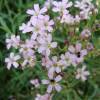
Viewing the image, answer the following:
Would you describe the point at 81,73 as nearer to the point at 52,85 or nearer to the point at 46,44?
the point at 52,85

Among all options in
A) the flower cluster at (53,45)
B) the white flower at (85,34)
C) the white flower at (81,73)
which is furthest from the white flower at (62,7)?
the white flower at (81,73)

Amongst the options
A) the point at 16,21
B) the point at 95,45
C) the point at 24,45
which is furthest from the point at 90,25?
the point at 16,21

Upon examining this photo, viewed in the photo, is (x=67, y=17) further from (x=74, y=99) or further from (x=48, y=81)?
(x=74, y=99)

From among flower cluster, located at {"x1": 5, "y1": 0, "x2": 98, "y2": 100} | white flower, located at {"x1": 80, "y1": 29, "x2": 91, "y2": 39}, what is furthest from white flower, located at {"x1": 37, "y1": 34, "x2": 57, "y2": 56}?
white flower, located at {"x1": 80, "y1": 29, "x2": 91, "y2": 39}

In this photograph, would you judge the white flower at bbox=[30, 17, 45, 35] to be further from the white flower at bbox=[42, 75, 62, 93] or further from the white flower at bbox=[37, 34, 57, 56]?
the white flower at bbox=[42, 75, 62, 93]

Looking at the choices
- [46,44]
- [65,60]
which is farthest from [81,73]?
[46,44]

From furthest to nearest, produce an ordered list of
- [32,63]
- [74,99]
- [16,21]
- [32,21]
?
[16,21]
[74,99]
[32,63]
[32,21]

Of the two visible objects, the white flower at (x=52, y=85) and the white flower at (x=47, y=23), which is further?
the white flower at (x=52, y=85)

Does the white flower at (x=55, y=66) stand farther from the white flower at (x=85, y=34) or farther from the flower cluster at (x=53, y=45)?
the white flower at (x=85, y=34)
